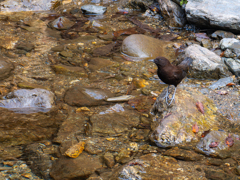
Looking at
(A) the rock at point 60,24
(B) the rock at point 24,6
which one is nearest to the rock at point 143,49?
(A) the rock at point 60,24

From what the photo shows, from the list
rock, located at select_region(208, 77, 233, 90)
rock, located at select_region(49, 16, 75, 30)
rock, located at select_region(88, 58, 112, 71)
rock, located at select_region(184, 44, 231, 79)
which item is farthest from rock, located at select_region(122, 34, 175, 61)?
rock, located at select_region(49, 16, 75, 30)

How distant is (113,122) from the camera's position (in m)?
4.04

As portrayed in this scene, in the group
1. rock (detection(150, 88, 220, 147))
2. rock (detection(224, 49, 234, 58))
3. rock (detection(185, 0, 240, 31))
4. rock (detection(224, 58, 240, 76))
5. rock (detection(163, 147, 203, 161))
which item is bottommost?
rock (detection(163, 147, 203, 161))

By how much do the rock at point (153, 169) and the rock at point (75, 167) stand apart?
0.32 meters

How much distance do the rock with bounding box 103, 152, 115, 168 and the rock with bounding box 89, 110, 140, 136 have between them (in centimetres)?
48

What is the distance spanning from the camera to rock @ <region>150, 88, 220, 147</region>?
11.6ft

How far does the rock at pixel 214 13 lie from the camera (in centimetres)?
652

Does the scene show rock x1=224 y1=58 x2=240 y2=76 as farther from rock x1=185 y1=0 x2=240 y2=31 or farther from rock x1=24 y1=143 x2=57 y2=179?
rock x1=24 y1=143 x2=57 y2=179

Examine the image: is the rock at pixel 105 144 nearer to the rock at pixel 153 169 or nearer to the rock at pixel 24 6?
the rock at pixel 153 169

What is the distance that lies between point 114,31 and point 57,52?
2068 millimetres

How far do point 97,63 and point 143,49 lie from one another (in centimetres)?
128

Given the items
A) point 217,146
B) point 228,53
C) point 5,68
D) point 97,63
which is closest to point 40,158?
point 217,146

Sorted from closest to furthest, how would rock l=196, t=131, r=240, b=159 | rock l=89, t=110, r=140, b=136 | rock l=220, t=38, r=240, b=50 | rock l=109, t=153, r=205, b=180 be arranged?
rock l=109, t=153, r=205, b=180 < rock l=196, t=131, r=240, b=159 < rock l=89, t=110, r=140, b=136 < rock l=220, t=38, r=240, b=50

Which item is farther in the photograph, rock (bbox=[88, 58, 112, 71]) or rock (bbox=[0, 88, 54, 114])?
rock (bbox=[88, 58, 112, 71])
